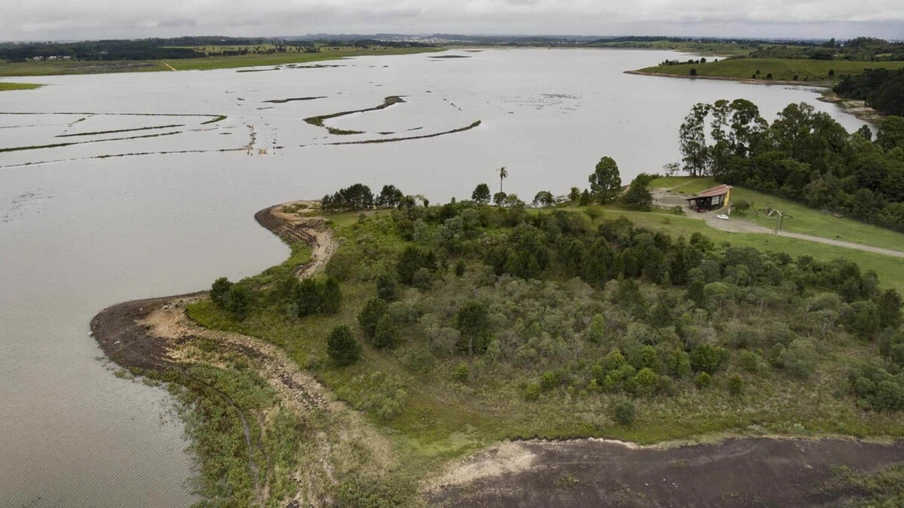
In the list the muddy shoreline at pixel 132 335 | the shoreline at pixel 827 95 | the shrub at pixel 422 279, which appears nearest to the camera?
the muddy shoreline at pixel 132 335

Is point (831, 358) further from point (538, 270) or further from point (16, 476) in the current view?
point (16, 476)

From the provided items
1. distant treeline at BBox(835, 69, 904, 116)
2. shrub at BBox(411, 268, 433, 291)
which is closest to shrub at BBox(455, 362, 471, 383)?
shrub at BBox(411, 268, 433, 291)

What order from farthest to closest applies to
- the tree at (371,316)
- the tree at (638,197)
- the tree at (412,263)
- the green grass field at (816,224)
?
1. the tree at (638,197)
2. the green grass field at (816,224)
3. the tree at (412,263)
4. the tree at (371,316)

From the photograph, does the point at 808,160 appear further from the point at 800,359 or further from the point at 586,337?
the point at 586,337

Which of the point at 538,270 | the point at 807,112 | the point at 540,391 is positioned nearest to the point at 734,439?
the point at 540,391

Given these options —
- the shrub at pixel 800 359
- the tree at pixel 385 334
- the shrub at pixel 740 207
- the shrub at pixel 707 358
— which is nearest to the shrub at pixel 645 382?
the shrub at pixel 707 358

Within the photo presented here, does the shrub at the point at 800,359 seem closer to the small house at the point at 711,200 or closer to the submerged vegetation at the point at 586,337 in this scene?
the submerged vegetation at the point at 586,337
